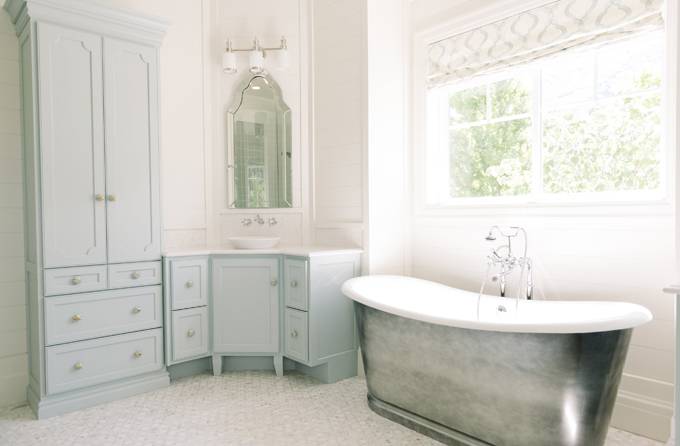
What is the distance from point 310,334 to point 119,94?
1.91 metres

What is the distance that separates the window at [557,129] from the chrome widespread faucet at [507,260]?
Answer: 0.25 meters

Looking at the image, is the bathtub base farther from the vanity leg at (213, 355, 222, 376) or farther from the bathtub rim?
the vanity leg at (213, 355, 222, 376)

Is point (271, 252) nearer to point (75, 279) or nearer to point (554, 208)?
point (75, 279)

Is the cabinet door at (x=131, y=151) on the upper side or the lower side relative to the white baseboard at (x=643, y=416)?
upper

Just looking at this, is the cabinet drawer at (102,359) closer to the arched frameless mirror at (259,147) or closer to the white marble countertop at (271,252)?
the white marble countertop at (271,252)

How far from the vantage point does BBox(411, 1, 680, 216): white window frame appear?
229 centimetres

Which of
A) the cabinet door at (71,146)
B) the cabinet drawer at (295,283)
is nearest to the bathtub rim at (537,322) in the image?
the cabinet drawer at (295,283)

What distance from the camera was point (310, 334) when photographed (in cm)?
306

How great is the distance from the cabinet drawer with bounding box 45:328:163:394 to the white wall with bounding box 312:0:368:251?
4.73 feet

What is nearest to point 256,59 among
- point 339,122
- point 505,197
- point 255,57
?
point 255,57

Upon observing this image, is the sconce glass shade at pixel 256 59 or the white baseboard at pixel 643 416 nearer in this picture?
the white baseboard at pixel 643 416

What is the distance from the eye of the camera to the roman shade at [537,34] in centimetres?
241

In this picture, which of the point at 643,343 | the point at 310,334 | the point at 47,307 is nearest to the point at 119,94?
the point at 47,307

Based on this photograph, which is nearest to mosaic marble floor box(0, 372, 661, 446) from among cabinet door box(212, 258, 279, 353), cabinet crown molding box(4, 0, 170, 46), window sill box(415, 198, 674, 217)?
cabinet door box(212, 258, 279, 353)
